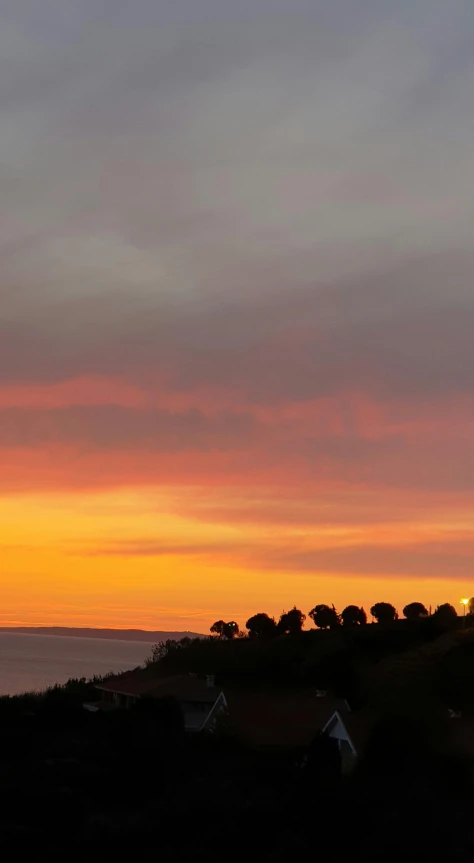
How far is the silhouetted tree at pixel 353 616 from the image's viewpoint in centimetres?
13300

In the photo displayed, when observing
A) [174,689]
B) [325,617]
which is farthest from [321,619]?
[174,689]

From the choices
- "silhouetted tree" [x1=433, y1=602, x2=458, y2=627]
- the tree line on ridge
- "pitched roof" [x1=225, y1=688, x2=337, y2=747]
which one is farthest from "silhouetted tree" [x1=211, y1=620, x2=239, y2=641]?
"pitched roof" [x1=225, y1=688, x2=337, y2=747]

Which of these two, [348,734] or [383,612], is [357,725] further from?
[383,612]

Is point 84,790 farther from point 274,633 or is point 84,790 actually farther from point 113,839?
point 274,633

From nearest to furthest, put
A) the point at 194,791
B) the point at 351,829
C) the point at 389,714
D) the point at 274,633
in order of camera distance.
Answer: the point at 351,829, the point at 194,791, the point at 389,714, the point at 274,633

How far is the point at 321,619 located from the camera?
129375 millimetres

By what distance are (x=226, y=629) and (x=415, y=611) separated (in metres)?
25.8

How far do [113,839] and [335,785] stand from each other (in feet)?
47.5

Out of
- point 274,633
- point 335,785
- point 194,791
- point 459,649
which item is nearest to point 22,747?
point 194,791

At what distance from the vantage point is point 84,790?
5081cm

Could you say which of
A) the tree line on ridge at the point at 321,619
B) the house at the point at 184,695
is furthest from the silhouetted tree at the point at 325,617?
the house at the point at 184,695

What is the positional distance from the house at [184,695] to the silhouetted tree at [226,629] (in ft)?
155

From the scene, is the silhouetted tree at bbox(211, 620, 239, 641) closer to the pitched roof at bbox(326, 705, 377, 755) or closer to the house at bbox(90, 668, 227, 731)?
the house at bbox(90, 668, 227, 731)

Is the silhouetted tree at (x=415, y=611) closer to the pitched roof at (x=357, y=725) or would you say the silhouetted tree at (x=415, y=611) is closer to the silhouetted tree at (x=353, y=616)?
the silhouetted tree at (x=353, y=616)
